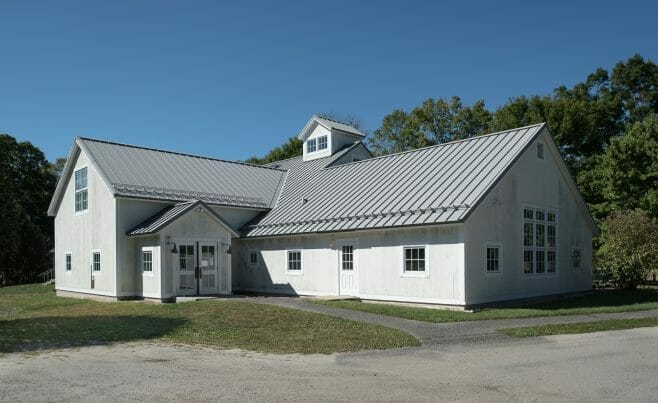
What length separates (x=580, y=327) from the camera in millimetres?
15164

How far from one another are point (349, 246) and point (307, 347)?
9.87m

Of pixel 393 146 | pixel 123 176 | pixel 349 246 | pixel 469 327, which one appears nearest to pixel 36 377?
pixel 469 327

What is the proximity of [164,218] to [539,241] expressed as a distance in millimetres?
14937

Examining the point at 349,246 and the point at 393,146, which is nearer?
the point at 349,246

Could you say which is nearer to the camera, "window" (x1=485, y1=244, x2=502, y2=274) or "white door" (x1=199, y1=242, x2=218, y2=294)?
"window" (x1=485, y1=244, x2=502, y2=274)

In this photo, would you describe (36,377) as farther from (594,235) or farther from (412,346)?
(594,235)

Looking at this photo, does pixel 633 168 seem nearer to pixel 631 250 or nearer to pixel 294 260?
pixel 631 250

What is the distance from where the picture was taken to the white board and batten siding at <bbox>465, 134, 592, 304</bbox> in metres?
19.4

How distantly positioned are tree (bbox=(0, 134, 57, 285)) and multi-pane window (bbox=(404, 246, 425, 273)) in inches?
1080

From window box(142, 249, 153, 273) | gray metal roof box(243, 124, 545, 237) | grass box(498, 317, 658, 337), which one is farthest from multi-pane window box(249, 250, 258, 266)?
grass box(498, 317, 658, 337)

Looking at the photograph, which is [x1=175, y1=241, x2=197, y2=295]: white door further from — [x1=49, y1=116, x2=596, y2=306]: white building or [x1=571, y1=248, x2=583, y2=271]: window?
[x1=571, y1=248, x2=583, y2=271]: window

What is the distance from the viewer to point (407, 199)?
2142 cm

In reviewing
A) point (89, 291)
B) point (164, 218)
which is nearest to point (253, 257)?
point (164, 218)

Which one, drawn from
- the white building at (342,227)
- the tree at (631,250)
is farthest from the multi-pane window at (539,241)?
the tree at (631,250)
